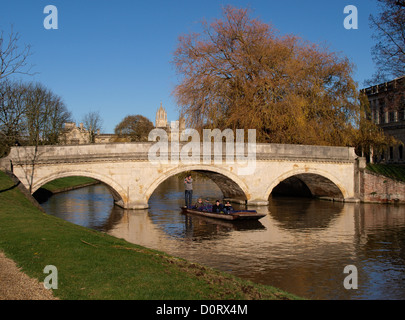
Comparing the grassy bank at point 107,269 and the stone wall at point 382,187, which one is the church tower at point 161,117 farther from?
the grassy bank at point 107,269

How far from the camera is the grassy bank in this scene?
23.8 ft

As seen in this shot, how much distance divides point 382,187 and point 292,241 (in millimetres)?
14872

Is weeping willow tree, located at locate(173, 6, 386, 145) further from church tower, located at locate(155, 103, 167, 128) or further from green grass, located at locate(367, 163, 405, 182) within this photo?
church tower, located at locate(155, 103, 167, 128)

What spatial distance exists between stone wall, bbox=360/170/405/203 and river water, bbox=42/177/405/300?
4.47ft

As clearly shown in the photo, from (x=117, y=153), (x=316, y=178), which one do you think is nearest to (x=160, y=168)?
(x=117, y=153)

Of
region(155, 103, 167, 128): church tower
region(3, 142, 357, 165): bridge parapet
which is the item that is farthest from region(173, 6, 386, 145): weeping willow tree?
region(155, 103, 167, 128): church tower

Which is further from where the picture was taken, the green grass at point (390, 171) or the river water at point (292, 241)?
the green grass at point (390, 171)

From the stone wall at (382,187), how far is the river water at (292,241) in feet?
4.47

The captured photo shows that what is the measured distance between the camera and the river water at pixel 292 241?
11.1 metres

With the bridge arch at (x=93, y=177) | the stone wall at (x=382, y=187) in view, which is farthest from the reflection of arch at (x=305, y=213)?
the bridge arch at (x=93, y=177)

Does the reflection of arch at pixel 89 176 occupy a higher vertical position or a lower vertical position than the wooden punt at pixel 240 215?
higher

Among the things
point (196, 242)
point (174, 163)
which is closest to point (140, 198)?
point (174, 163)
